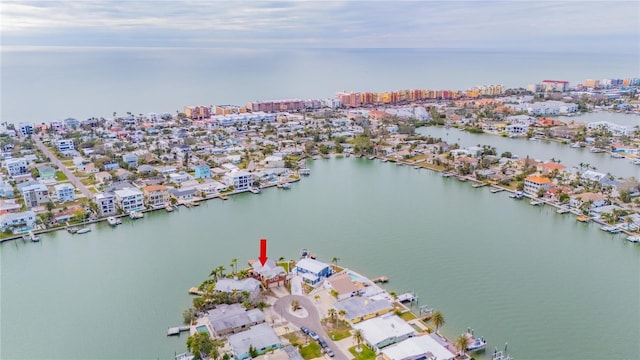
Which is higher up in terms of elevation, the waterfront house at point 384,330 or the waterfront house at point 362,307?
the waterfront house at point 362,307

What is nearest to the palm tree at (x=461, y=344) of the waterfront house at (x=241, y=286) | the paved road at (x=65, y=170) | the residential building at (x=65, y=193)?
the waterfront house at (x=241, y=286)

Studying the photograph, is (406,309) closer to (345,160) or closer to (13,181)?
(345,160)

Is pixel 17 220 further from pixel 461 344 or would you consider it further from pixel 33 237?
pixel 461 344

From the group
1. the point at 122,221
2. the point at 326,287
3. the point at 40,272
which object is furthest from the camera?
the point at 122,221

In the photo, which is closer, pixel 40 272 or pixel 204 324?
pixel 204 324

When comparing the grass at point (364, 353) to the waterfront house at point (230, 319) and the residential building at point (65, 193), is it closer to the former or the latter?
the waterfront house at point (230, 319)

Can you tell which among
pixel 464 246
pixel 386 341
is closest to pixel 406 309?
pixel 386 341
